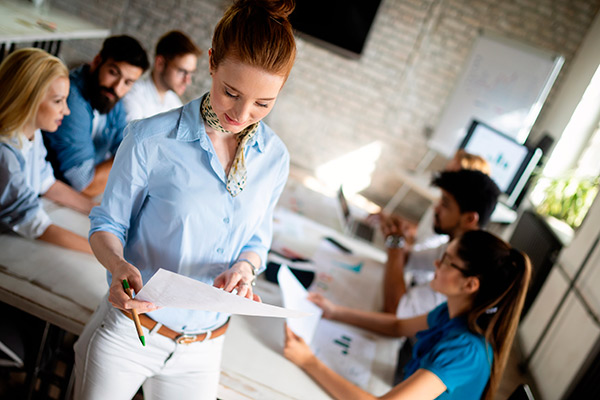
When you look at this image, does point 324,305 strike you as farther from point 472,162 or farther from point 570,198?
point 570,198

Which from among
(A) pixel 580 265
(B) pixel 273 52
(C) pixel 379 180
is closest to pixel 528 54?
(C) pixel 379 180

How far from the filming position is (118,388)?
106 cm

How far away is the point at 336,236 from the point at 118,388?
1.41 meters

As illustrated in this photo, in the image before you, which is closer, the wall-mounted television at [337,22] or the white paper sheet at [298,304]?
the white paper sheet at [298,304]

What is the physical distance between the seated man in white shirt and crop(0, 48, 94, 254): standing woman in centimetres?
98

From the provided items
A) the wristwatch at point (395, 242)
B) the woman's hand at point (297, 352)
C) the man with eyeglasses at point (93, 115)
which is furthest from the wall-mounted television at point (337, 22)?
the woman's hand at point (297, 352)

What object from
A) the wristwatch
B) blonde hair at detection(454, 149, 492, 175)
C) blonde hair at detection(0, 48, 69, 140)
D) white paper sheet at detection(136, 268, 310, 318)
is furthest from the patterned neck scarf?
blonde hair at detection(454, 149, 492, 175)

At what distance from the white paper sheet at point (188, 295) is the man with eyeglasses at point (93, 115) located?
129cm

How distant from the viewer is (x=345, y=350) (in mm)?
1532

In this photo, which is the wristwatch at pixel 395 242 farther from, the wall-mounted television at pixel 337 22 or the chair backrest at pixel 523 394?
the wall-mounted television at pixel 337 22

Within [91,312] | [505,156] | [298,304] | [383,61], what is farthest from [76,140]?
[383,61]

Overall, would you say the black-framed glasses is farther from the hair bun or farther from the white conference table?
the hair bun

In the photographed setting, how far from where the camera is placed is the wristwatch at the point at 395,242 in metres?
2.26

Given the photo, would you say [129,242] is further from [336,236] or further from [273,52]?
[336,236]
